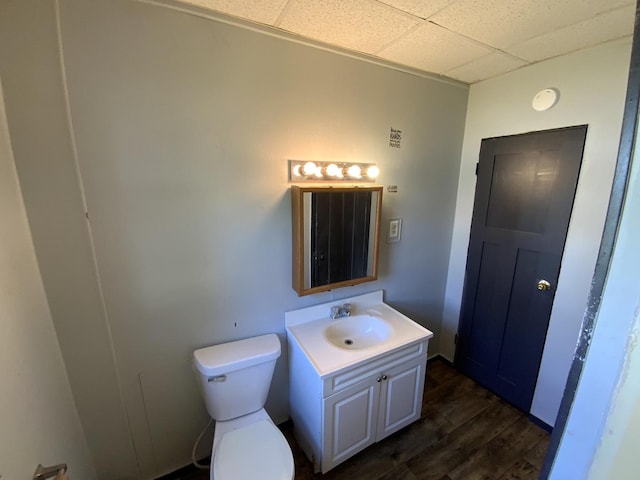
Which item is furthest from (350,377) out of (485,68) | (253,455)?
(485,68)

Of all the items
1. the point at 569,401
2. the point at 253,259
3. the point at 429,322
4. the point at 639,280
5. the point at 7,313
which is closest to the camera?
the point at 639,280

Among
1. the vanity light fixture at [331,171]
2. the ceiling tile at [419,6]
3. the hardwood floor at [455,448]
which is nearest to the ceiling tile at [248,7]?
the ceiling tile at [419,6]

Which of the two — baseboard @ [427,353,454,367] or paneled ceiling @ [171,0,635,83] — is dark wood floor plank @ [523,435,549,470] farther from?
paneled ceiling @ [171,0,635,83]

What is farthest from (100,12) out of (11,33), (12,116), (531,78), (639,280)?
(531,78)

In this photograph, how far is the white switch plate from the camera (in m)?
1.90

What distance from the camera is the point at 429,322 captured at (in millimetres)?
2312

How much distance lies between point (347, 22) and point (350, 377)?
1764 millimetres

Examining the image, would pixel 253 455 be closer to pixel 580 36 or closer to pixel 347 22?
pixel 347 22

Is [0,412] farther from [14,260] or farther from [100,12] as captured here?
[100,12]

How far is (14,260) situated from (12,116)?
1.73 ft

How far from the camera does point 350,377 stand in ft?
4.51

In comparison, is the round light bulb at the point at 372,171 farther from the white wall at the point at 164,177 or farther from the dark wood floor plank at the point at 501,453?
the dark wood floor plank at the point at 501,453

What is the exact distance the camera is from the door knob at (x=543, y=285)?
5.54ft

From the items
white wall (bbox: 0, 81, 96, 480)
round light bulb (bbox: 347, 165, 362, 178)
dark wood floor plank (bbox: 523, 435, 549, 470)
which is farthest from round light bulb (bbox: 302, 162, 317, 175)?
dark wood floor plank (bbox: 523, 435, 549, 470)
